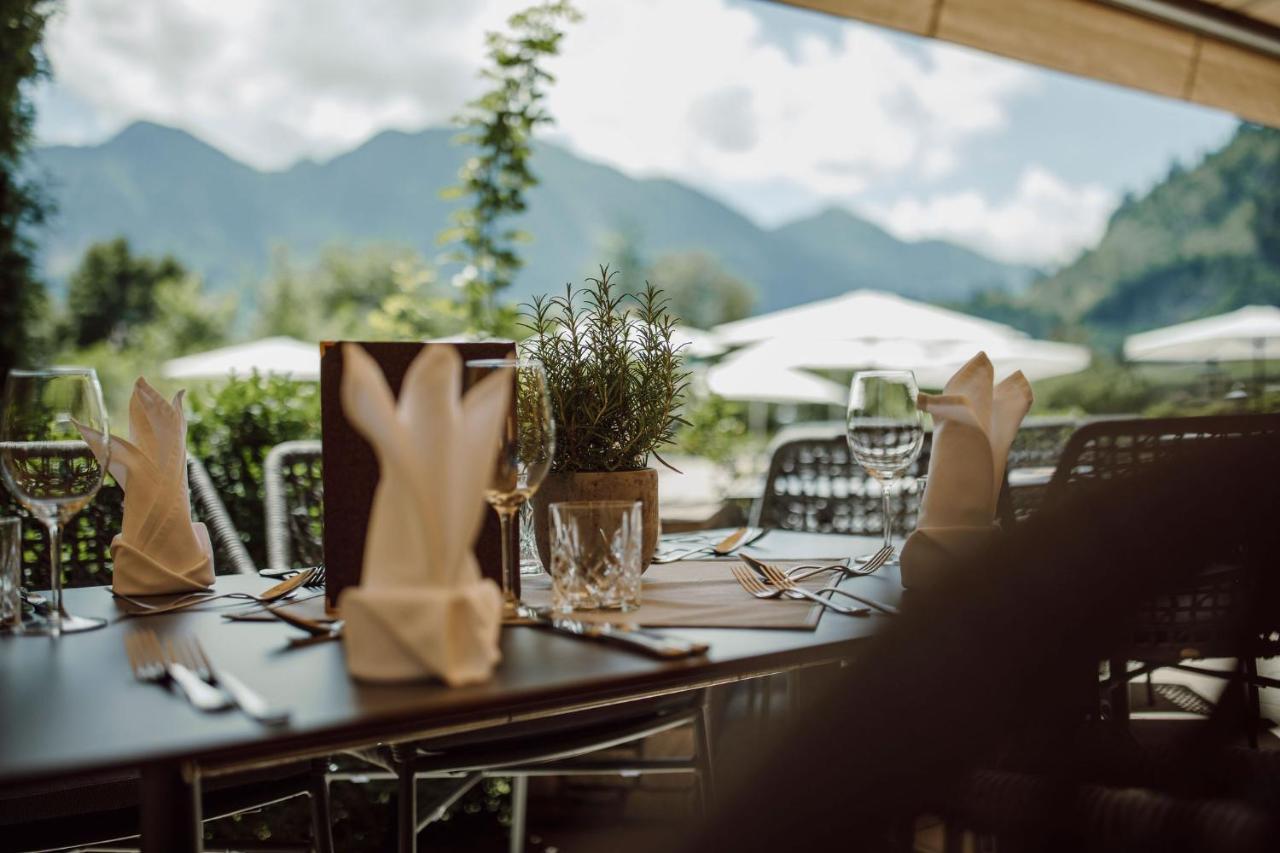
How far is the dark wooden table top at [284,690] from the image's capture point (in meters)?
0.72

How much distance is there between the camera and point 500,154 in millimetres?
4391

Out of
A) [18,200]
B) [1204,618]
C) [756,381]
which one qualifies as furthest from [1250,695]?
[18,200]

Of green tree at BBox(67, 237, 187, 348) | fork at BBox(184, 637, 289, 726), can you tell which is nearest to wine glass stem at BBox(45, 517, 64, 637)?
fork at BBox(184, 637, 289, 726)

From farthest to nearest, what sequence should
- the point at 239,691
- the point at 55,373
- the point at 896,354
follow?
the point at 896,354 → the point at 55,373 → the point at 239,691

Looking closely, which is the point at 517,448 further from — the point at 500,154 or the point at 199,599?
the point at 500,154

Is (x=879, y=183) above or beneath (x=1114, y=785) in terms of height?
above

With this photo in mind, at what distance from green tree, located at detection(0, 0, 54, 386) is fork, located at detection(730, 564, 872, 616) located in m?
7.98

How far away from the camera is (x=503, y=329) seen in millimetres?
3969

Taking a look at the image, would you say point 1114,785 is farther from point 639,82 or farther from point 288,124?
point 288,124

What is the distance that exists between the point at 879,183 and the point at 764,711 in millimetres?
45072

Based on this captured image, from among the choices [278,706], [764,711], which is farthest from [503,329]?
[278,706]

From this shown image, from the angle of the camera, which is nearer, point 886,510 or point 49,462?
Answer: point 49,462

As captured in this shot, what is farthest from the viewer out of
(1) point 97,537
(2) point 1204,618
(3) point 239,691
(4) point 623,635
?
(1) point 97,537

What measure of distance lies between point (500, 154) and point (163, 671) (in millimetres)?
3731
